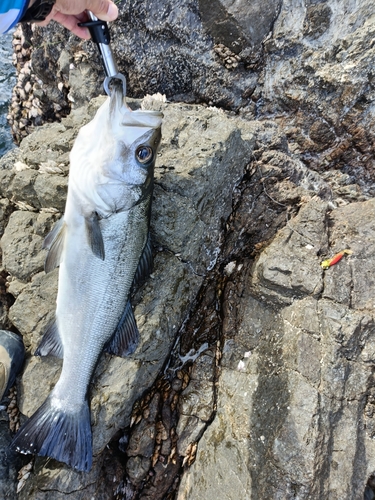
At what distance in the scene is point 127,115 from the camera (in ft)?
10.7

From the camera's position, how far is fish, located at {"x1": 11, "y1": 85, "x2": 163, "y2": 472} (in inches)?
130

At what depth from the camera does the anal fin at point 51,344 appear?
3611 millimetres

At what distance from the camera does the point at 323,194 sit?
484 centimetres

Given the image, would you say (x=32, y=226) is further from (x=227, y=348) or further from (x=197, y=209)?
(x=227, y=348)

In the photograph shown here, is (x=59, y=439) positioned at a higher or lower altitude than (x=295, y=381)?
lower

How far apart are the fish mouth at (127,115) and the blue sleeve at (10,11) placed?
0.94 meters

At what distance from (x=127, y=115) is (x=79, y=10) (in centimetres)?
112

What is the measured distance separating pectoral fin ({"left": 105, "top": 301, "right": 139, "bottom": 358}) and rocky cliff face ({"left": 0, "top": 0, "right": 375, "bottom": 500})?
153mm

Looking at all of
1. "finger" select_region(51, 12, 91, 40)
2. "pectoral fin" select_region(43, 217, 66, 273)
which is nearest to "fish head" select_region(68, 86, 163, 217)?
"pectoral fin" select_region(43, 217, 66, 273)

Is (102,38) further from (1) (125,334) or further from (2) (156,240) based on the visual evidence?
(1) (125,334)

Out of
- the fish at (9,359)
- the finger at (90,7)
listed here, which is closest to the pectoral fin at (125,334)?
the fish at (9,359)

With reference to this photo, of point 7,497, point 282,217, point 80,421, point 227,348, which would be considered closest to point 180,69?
point 282,217

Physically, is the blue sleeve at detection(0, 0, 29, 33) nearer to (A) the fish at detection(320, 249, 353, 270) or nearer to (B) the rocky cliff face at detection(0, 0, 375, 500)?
(B) the rocky cliff face at detection(0, 0, 375, 500)

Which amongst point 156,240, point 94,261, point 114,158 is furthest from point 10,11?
point 156,240
